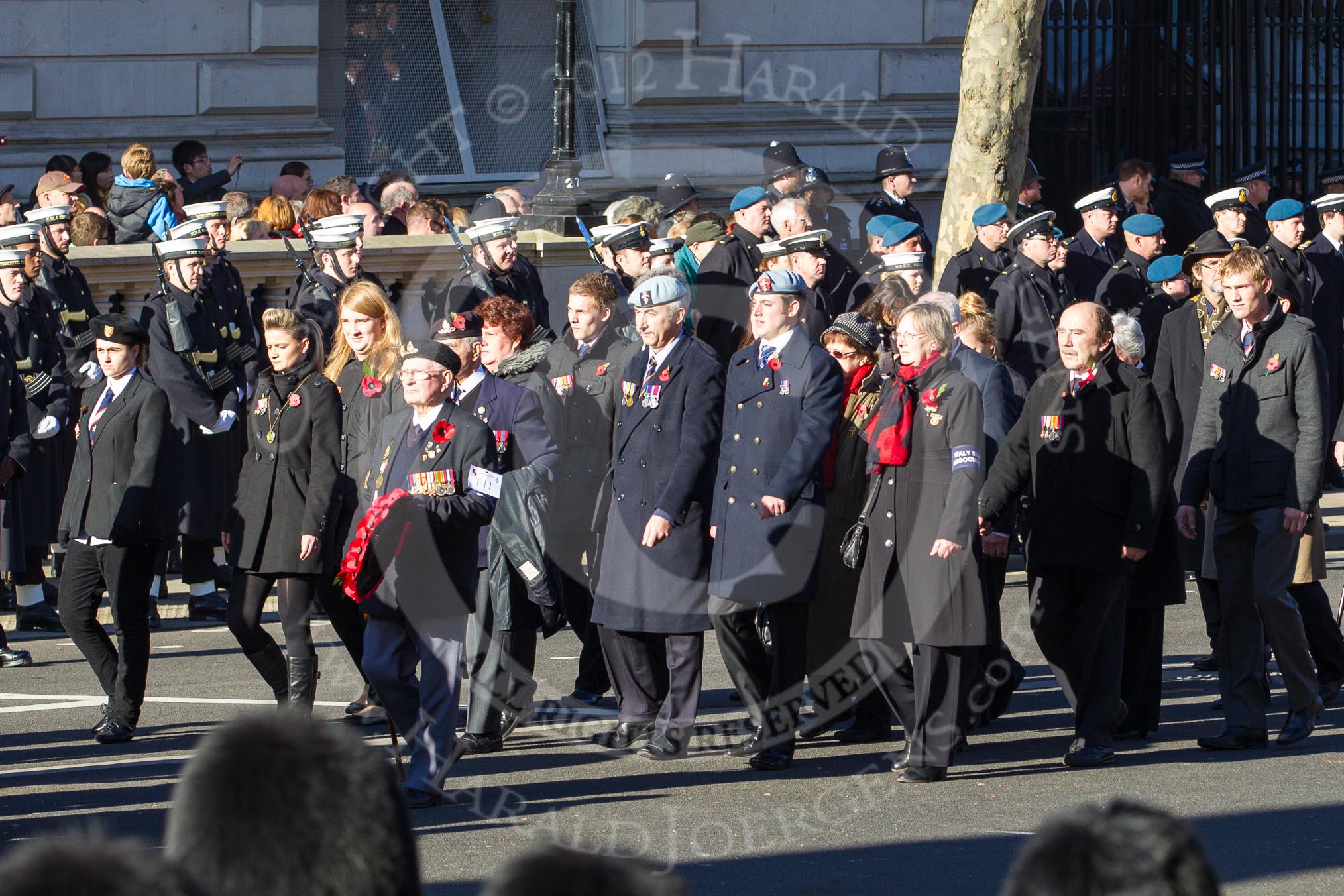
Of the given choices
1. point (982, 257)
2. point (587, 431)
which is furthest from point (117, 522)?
point (982, 257)

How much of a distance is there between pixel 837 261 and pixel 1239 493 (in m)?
4.96

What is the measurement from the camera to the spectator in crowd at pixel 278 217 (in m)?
13.2

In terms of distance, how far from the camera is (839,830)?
259 inches

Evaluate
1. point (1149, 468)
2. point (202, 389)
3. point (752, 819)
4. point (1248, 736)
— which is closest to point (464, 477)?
point (752, 819)

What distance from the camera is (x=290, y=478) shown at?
791 cm

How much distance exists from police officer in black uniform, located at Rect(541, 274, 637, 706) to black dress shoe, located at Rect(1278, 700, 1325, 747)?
290 centimetres

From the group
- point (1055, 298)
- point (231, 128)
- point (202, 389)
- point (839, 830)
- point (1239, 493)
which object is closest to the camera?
point (839, 830)

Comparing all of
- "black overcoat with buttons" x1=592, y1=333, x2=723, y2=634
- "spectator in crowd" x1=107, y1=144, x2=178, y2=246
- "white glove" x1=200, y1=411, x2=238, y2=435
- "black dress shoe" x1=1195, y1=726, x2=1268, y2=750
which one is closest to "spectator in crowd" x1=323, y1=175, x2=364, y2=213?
"spectator in crowd" x1=107, y1=144, x2=178, y2=246

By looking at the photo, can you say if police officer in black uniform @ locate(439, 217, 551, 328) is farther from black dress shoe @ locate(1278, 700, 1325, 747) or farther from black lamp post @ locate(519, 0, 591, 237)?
black dress shoe @ locate(1278, 700, 1325, 747)

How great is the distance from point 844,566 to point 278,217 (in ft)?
20.6

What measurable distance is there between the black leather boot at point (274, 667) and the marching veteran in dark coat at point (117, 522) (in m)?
0.45

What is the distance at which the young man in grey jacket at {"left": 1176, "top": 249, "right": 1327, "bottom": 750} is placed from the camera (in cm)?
768

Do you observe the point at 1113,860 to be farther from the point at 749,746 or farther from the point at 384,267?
the point at 384,267

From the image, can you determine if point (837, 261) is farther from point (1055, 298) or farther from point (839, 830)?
point (839, 830)
